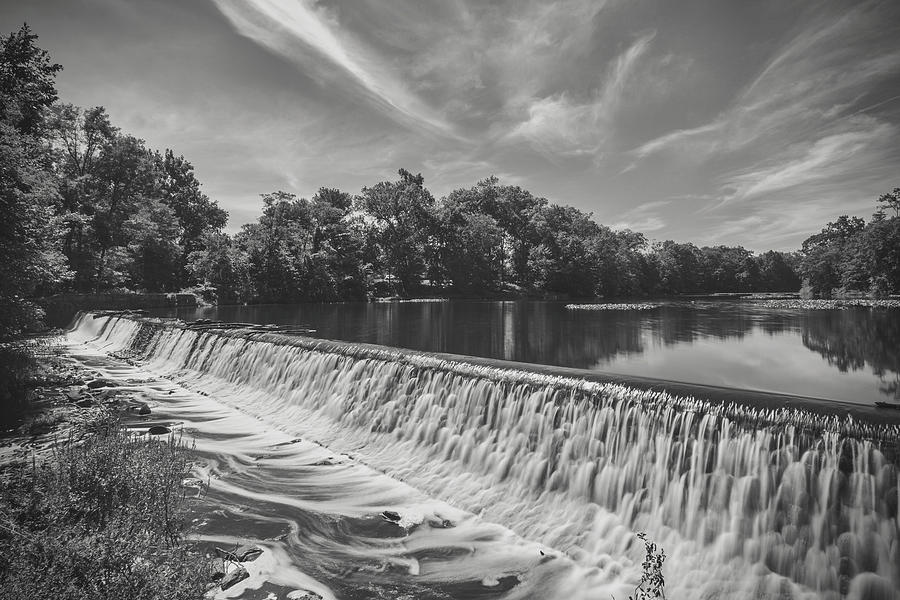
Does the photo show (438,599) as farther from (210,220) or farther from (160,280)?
(210,220)

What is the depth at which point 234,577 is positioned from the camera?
4.93m

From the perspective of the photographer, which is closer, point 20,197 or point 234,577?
point 234,577

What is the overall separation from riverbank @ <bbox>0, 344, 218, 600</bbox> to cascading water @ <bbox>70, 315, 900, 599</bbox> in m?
4.04

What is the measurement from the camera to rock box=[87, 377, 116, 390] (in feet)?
43.3

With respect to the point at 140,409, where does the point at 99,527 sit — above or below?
above

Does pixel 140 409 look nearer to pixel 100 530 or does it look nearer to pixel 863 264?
pixel 100 530

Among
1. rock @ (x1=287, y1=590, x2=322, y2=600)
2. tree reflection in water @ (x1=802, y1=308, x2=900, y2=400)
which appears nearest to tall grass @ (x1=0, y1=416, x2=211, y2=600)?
rock @ (x1=287, y1=590, x2=322, y2=600)

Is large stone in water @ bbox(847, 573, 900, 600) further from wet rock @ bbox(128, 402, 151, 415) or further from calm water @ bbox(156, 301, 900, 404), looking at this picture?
wet rock @ bbox(128, 402, 151, 415)

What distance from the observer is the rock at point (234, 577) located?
480cm

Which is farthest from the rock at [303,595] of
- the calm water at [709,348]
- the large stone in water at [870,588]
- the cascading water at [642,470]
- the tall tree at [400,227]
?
the tall tree at [400,227]

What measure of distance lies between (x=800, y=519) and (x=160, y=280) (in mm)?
56430

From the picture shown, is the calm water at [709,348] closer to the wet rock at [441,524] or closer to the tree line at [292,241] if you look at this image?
the wet rock at [441,524]

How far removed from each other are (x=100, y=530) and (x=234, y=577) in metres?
1.53

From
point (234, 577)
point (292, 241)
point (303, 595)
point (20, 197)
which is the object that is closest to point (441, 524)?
point (303, 595)
